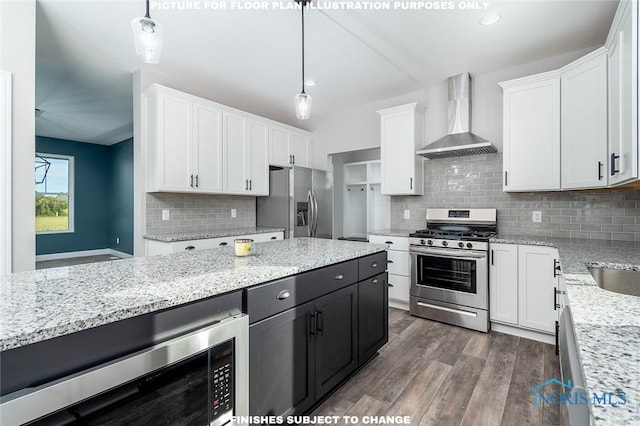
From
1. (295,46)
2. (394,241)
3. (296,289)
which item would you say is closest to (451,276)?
(394,241)

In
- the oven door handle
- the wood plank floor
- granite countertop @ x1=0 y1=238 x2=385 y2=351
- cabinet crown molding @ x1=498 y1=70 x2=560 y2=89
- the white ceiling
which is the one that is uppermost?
the white ceiling

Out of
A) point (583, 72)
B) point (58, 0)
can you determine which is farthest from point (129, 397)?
point (583, 72)

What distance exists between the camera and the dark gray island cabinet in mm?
1409

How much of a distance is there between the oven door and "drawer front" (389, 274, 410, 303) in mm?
146

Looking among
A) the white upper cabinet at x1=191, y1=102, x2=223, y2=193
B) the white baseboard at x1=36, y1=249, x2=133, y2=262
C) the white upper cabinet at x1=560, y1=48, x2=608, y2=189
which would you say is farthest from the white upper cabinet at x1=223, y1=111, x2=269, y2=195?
the white baseboard at x1=36, y1=249, x2=133, y2=262

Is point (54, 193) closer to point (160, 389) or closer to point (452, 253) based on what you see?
point (160, 389)

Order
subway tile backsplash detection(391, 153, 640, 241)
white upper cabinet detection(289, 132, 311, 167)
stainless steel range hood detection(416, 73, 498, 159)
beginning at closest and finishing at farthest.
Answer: subway tile backsplash detection(391, 153, 640, 241)
stainless steel range hood detection(416, 73, 498, 159)
white upper cabinet detection(289, 132, 311, 167)

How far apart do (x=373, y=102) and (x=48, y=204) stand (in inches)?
283

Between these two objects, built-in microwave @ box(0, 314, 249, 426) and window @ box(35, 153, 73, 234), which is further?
window @ box(35, 153, 73, 234)

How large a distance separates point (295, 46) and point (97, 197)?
6772mm

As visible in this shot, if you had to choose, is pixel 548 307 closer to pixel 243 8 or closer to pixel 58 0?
pixel 243 8

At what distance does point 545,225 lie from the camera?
317cm

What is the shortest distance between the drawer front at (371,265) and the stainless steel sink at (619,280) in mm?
1239

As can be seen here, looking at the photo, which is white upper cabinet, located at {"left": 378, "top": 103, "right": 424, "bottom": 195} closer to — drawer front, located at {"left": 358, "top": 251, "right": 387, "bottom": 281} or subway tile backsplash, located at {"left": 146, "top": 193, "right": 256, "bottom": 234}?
drawer front, located at {"left": 358, "top": 251, "right": 387, "bottom": 281}
